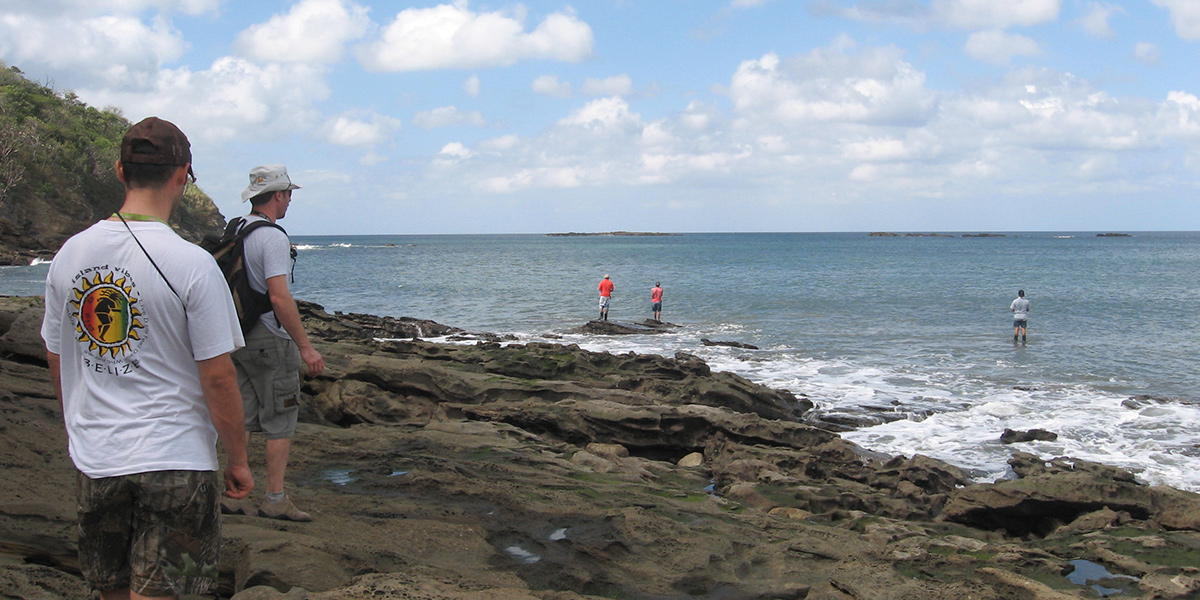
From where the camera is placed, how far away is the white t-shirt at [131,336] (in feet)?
8.45

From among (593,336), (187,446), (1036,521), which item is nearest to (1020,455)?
(1036,521)

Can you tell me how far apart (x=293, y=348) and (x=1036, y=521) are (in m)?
7.57

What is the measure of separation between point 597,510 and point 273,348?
2.81 meters

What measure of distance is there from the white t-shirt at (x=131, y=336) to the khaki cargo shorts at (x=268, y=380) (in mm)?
2130

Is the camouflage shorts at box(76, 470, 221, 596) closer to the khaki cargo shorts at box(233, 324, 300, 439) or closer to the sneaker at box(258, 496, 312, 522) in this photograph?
the khaki cargo shorts at box(233, 324, 300, 439)

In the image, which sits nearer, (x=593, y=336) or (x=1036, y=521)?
(x=1036, y=521)

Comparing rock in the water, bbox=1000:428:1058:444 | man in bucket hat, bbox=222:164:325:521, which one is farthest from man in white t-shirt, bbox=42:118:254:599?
rock in the water, bbox=1000:428:1058:444

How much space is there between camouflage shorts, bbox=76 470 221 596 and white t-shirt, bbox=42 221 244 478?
54 millimetres

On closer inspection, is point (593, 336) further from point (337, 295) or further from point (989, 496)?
point (337, 295)

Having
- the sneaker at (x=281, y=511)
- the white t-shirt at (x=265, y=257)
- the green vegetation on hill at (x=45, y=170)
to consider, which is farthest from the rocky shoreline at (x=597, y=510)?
the green vegetation on hill at (x=45, y=170)

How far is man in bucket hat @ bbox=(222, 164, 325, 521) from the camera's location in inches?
185

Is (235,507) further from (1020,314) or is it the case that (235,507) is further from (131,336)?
(1020,314)

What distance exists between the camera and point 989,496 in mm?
8312

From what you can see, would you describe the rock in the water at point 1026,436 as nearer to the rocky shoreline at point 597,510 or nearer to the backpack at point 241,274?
the rocky shoreline at point 597,510
